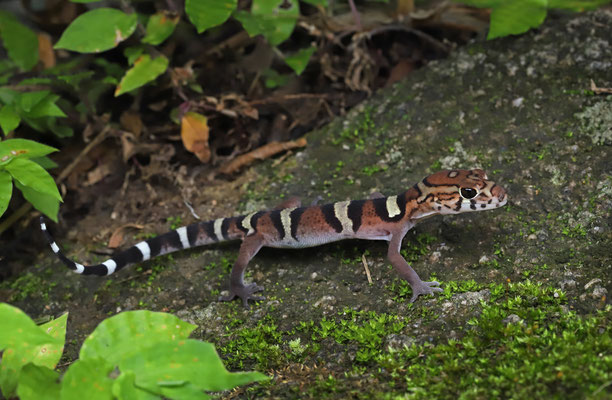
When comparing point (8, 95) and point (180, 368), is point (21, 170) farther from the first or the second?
point (180, 368)

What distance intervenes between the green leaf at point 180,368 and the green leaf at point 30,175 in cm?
140

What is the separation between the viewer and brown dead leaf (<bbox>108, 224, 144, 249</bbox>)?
15.0 ft

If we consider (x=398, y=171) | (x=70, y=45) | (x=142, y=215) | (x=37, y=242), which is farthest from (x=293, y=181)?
(x=37, y=242)

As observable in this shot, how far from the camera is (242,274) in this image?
3924 millimetres

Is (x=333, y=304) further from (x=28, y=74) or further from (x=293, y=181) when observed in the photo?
(x=28, y=74)

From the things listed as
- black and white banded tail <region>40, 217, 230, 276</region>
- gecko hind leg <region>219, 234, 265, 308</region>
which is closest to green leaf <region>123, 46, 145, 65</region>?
black and white banded tail <region>40, 217, 230, 276</region>

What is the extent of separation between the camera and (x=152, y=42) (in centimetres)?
442

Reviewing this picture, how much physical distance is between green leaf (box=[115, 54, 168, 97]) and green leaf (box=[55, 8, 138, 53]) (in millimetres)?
314

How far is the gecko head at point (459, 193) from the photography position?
3494 millimetres

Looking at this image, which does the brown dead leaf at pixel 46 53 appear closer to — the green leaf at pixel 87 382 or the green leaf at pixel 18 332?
the green leaf at pixel 18 332

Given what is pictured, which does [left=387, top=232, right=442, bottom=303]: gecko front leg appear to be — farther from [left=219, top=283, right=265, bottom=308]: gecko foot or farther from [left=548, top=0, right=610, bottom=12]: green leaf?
[left=548, top=0, right=610, bottom=12]: green leaf

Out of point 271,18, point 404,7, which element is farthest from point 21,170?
point 404,7

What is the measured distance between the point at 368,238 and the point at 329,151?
1.18 metres

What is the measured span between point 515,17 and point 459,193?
1.85 metres
